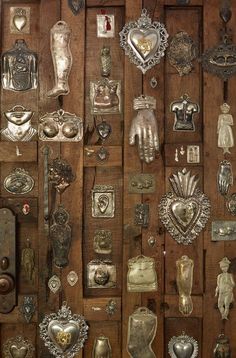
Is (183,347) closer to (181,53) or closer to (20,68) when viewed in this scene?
(181,53)

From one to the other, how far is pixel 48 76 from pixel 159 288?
4.41ft

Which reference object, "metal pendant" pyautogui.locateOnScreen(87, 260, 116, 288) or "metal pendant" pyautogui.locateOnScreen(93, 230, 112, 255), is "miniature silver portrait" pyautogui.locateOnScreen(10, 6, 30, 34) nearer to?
"metal pendant" pyautogui.locateOnScreen(93, 230, 112, 255)

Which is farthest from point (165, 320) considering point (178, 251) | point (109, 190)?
point (109, 190)

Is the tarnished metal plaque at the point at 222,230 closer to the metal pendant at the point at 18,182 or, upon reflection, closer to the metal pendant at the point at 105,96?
the metal pendant at the point at 105,96

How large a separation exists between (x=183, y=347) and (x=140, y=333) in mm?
257

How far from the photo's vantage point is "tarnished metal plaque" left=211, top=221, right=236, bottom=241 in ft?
8.31

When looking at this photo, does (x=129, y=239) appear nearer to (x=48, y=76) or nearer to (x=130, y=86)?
(x=130, y=86)

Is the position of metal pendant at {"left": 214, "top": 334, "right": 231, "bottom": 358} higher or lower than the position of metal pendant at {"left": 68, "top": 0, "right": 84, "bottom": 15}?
lower

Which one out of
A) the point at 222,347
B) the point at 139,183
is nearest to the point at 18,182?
the point at 139,183

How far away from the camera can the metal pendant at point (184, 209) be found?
2.53 meters

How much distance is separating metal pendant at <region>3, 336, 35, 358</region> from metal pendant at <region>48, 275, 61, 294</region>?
1.11 ft

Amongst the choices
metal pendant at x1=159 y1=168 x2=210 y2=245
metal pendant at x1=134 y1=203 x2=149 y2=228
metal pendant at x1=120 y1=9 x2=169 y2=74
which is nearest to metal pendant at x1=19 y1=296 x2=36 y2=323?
metal pendant at x1=134 y1=203 x2=149 y2=228

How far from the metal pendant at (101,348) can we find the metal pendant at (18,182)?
93cm

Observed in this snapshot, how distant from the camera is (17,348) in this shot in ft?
8.35
